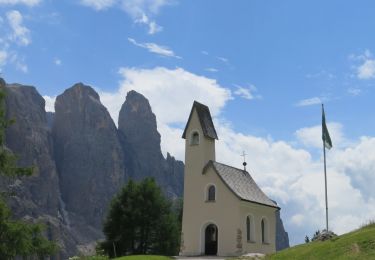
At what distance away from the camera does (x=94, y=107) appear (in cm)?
17075

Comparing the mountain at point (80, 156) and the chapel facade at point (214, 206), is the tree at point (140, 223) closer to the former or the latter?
the chapel facade at point (214, 206)

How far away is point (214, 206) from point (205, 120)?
7675 millimetres

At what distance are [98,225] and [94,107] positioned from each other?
1554 inches

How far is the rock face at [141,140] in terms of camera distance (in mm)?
178375

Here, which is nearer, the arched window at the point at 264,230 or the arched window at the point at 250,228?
the arched window at the point at 250,228

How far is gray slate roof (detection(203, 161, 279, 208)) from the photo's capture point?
40812mm

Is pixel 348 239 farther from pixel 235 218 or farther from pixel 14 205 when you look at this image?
pixel 14 205

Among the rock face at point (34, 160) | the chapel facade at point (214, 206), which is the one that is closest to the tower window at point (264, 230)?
the chapel facade at point (214, 206)

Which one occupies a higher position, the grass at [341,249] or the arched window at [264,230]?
the arched window at [264,230]

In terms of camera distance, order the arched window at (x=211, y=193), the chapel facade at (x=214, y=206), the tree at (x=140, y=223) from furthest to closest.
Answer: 1. the tree at (x=140, y=223)
2. the arched window at (x=211, y=193)
3. the chapel facade at (x=214, y=206)

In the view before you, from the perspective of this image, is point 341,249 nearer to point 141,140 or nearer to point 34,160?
point 34,160

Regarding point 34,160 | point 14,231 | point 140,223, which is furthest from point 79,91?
point 14,231

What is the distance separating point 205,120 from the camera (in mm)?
43812

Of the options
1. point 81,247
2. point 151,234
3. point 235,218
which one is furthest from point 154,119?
point 235,218
